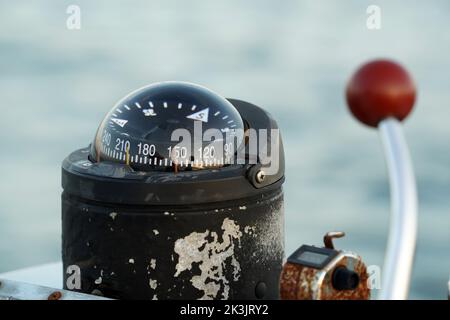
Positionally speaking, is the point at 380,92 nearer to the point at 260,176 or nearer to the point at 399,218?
the point at 399,218

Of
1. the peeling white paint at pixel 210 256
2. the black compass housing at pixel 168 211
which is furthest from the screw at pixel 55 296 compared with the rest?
the peeling white paint at pixel 210 256

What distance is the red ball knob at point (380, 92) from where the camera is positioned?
228cm

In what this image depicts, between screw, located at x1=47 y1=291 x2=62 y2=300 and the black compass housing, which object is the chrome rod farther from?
screw, located at x1=47 y1=291 x2=62 y2=300

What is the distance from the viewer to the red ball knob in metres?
2.28

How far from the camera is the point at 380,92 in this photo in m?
2.29

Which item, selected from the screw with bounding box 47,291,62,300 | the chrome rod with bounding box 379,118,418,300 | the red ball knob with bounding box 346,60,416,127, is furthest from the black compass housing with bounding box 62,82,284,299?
the chrome rod with bounding box 379,118,418,300

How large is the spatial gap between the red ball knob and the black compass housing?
1318mm

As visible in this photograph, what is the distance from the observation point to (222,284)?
366 centimetres

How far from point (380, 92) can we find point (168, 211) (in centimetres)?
145

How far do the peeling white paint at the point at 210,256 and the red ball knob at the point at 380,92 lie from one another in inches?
54.5
